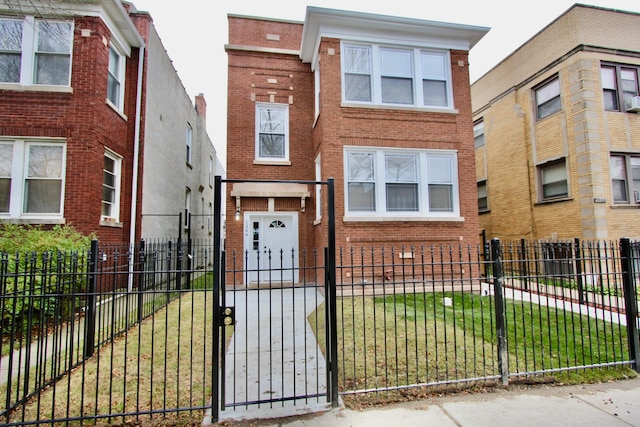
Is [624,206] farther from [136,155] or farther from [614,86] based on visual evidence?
[136,155]

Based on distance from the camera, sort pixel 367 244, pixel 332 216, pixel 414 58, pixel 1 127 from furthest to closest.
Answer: pixel 414 58, pixel 367 244, pixel 1 127, pixel 332 216

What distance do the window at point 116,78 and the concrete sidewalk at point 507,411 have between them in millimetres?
9877

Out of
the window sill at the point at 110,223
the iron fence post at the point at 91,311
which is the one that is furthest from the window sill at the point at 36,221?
the iron fence post at the point at 91,311

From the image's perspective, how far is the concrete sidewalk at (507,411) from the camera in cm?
308

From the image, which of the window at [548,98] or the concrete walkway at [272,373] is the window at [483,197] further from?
the concrete walkway at [272,373]

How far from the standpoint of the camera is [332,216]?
3668mm

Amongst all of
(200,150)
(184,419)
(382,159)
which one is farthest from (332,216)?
(200,150)

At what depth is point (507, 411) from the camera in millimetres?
3283

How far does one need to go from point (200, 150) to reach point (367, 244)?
12.3 meters

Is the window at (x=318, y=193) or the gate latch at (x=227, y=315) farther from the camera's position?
the window at (x=318, y=193)

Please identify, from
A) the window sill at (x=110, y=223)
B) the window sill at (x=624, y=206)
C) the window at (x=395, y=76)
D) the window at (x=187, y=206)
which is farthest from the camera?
the window at (x=187, y=206)

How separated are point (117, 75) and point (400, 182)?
911 cm

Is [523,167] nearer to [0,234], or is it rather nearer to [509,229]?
[509,229]

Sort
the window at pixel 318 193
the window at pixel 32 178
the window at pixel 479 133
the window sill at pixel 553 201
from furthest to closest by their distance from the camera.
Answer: the window at pixel 479 133 < the window sill at pixel 553 201 < the window at pixel 318 193 < the window at pixel 32 178
